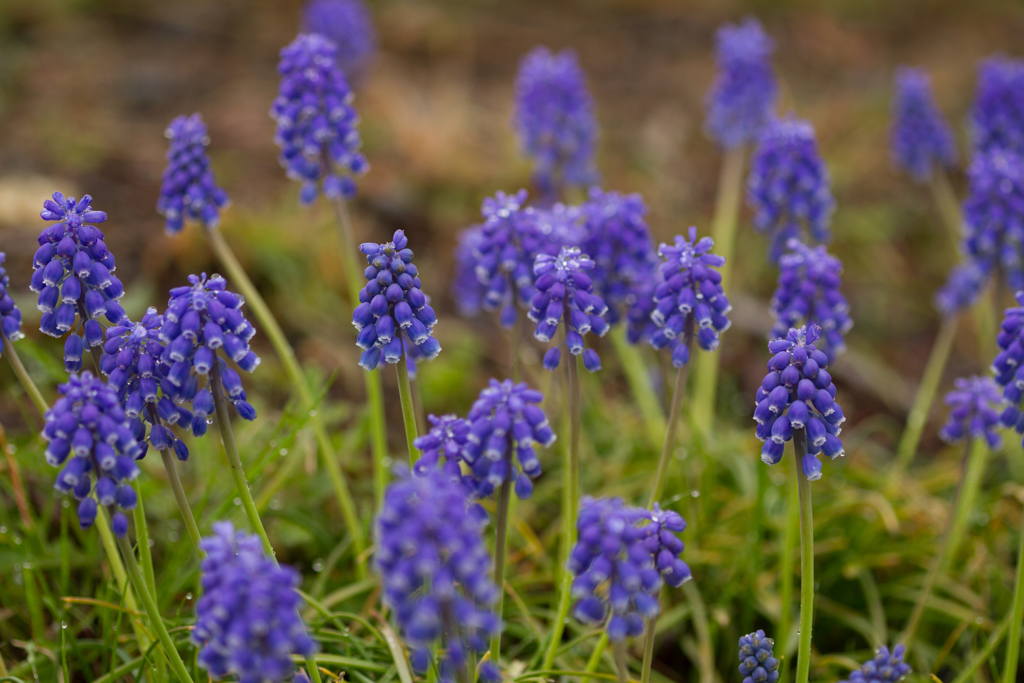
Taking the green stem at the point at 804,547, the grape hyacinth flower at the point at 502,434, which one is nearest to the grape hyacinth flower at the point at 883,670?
the green stem at the point at 804,547

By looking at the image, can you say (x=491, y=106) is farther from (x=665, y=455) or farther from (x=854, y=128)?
(x=665, y=455)

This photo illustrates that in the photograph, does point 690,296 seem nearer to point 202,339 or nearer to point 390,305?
point 390,305

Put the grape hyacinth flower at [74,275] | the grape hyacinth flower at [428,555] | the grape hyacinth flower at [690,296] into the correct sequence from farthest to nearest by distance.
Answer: the grape hyacinth flower at [690,296], the grape hyacinth flower at [74,275], the grape hyacinth flower at [428,555]

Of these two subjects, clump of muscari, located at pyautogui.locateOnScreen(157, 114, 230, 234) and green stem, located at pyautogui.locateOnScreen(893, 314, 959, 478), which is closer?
clump of muscari, located at pyautogui.locateOnScreen(157, 114, 230, 234)

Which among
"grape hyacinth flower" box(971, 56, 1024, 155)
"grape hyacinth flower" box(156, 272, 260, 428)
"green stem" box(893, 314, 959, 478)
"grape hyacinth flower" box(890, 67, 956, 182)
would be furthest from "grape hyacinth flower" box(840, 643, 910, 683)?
"grape hyacinth flower" box(890, 67, 956, 182)

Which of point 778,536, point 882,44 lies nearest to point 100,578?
point 778,536

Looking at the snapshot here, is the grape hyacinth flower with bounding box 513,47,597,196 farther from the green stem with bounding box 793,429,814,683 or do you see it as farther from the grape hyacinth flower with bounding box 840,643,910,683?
the grape hyacinth flower with bounding box 840,643,910,683

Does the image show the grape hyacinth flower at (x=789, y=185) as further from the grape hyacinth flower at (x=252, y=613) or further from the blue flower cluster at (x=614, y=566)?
the grape hyacinth flower at (x=252, y=613)
